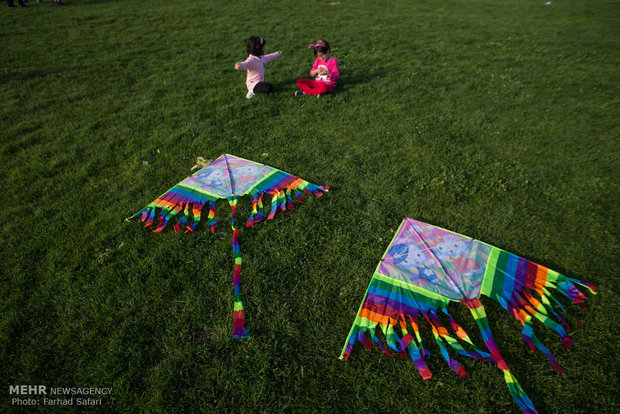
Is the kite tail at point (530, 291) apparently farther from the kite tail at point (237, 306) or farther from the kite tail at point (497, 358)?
the kite tail at point (237, 306)

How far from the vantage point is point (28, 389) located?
7.61 ft

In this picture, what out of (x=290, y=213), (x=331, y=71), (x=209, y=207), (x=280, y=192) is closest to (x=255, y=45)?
(x=331, y=71)

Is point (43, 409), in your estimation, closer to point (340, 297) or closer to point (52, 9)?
point (340, 297)

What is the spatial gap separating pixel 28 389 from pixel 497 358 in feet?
12.5

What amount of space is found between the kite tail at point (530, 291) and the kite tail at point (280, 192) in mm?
2250

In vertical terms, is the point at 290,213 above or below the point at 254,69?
below

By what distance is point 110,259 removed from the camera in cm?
329

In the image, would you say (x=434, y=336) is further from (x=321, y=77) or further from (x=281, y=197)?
(x=321, y=77)

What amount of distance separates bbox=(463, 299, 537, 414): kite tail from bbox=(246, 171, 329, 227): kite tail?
2244 millimetres

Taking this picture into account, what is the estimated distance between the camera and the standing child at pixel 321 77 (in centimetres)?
661

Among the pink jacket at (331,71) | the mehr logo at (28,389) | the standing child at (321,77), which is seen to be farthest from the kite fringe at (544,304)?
the pink jacket at (331,71)

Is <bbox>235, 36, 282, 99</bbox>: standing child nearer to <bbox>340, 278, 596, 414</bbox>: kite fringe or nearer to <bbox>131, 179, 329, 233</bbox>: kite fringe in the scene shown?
<bbox>131, 179, 329, 233</bbox>: kite fringe

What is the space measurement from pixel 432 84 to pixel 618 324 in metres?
6.30

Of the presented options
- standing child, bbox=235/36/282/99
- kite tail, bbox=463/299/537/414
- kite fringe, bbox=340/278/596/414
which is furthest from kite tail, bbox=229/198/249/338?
standing child, bbox=235/36/282/99
